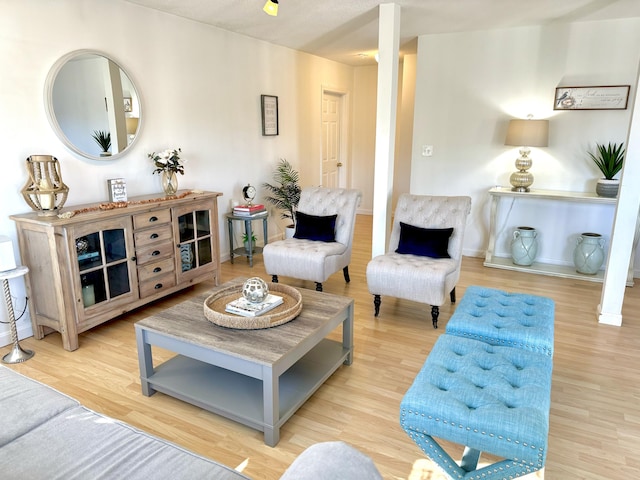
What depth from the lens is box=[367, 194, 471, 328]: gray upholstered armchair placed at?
3055mm

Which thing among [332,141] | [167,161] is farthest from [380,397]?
[332,141]

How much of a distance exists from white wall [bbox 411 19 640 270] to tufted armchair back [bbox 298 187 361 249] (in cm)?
151

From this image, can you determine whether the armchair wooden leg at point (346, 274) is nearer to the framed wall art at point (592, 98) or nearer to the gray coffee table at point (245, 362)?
the gray coffee table at point (245, 362)

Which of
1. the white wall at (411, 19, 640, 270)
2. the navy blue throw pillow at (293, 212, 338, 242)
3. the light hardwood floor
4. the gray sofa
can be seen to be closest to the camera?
the gray sofa

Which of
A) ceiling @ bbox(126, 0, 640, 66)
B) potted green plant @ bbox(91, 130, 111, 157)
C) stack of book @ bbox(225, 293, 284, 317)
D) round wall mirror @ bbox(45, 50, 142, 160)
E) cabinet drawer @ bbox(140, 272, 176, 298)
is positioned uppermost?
ceiling @ bbox(126, 0, 640, 66)

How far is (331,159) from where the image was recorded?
6.93 m

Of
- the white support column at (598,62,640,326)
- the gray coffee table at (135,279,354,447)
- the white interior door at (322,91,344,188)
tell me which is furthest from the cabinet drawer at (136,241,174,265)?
the white interior door at (322,91,344,188)

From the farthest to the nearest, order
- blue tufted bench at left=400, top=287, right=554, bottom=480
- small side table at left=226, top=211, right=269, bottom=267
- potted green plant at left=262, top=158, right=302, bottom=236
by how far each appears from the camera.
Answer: potted green plant at left=262, top=158, right=302, bottom=236, small side table at left=226, top=211, right=269, bottom=267, blue tufted bench at left=400, top=287, right=554, bottom=480

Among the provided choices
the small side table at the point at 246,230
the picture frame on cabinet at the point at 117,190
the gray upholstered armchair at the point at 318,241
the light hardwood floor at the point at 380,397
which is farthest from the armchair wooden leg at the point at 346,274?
the picture frame on cabinet at the point at 117,190

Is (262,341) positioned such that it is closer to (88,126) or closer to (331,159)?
(88,126)

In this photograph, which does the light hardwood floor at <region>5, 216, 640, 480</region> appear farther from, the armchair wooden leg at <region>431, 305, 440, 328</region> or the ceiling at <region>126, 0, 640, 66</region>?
the ceiling at <region>126, 0, 640, 66</region>

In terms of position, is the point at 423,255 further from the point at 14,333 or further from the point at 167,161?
the point at 14,333

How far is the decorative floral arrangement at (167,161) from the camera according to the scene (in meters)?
3.61

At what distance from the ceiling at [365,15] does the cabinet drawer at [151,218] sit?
66.9 inches
